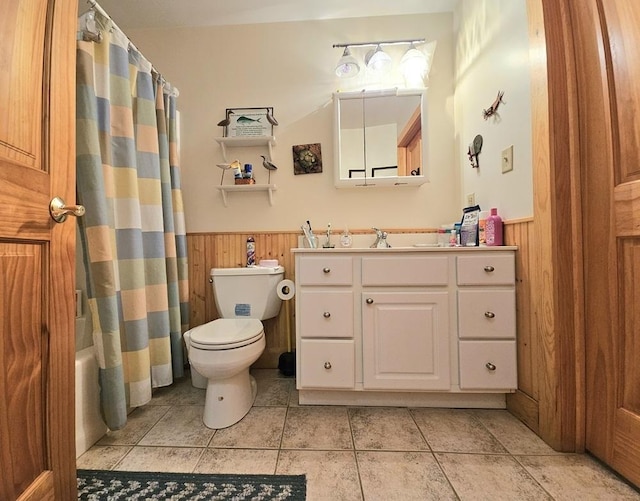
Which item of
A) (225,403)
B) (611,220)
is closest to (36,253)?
(225,403)

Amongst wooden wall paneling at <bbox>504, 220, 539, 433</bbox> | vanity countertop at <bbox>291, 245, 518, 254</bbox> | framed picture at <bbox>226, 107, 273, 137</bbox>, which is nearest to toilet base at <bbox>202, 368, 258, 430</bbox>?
vanity countertop at <bbox>291, 245, 518, 254</bbox>

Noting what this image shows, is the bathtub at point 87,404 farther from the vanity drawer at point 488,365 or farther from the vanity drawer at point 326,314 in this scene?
the vanity drawer at point 488,365

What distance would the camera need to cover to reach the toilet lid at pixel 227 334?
1.22m

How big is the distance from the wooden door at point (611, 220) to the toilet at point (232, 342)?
4.60ft

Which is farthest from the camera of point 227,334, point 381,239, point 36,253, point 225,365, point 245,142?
point 245,142

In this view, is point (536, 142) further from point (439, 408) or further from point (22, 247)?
point (22, 247)

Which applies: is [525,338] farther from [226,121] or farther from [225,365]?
[226,121]

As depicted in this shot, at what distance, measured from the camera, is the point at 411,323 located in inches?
52.7

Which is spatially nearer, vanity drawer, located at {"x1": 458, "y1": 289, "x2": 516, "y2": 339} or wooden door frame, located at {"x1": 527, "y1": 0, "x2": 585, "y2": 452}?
wooden door frame, located at {"x1": 527, "y1": 0, "x2": 585, "y2": 452}

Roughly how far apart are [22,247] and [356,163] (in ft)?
5.45

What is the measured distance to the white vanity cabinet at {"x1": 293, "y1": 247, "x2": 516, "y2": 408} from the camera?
131 cm

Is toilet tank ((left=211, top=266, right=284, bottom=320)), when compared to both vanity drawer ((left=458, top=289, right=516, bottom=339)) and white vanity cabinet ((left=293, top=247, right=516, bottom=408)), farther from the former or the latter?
vanity drawer ((left=458, top=289, right=516, bottom=339))

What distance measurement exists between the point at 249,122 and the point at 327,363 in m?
1.69

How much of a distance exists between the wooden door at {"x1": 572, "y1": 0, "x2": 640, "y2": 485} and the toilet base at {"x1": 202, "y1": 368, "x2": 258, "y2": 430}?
1461 millimetres
